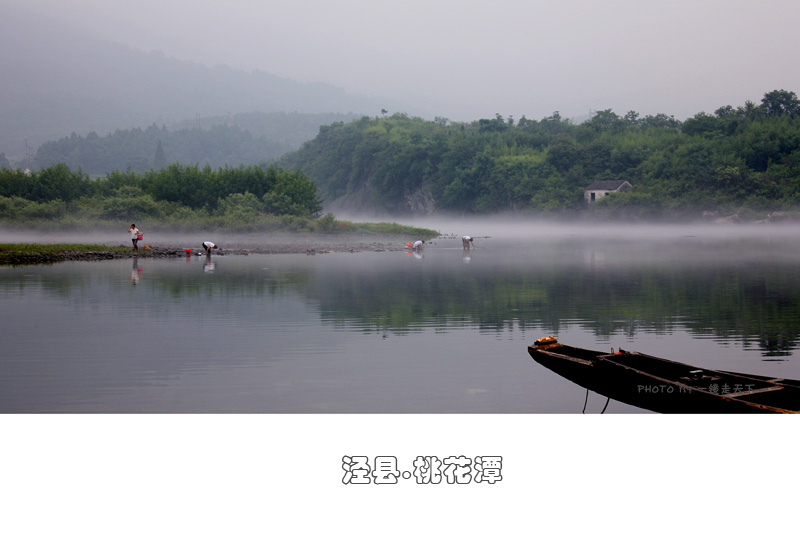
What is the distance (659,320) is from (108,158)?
127 meters

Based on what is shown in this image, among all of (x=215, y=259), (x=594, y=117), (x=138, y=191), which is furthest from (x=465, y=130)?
(x=215, y=259)

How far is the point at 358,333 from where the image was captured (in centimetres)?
1135

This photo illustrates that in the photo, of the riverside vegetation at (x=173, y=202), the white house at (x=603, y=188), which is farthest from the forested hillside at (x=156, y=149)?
the white house at (x=603, y=188)

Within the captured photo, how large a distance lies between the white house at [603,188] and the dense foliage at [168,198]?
26.1 meters

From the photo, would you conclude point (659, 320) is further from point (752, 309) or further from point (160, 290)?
point (160, 290)

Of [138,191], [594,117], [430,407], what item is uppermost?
[594,117]

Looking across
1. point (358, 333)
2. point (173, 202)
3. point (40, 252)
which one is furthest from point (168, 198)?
point (358, 333)

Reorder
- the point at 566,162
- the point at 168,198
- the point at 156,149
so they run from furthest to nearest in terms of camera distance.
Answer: the point at 156,149, the point at 566,162, the point at 168,198

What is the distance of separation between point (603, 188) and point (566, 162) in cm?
765

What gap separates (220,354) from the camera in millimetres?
9750

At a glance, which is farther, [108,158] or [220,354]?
[108,158]

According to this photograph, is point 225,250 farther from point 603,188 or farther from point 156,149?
point 156,149

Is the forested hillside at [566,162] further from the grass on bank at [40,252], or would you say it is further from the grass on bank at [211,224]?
the grass on bank at [40,252]

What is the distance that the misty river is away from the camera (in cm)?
783
